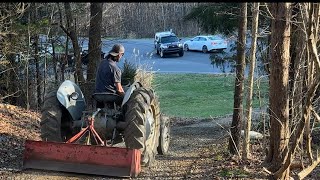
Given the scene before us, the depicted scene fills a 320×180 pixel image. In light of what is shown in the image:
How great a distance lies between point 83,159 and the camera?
26.6 ft

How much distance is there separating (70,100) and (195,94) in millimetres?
21414

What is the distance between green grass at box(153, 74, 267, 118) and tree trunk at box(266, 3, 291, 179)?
14408 mm

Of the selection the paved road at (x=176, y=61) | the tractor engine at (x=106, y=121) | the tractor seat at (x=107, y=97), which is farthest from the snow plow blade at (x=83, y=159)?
the paved road at (x=176, y=61)

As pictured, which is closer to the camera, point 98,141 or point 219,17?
point 98,141

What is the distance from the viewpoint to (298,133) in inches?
250

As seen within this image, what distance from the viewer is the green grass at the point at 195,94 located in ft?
81.4

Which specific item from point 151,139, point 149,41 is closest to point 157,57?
point 149,41

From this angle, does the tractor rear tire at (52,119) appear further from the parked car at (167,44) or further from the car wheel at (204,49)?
the car wheel at (204,49)

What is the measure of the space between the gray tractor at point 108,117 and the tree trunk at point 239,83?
6.13 feet

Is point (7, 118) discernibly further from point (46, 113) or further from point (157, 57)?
point (157, 57)

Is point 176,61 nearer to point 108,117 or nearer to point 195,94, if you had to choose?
point 195,94

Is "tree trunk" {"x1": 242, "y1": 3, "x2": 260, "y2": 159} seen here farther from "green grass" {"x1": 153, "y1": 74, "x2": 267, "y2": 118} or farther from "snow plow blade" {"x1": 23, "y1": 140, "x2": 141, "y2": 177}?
"green grass" {"x1": 153, "y1": 74, "x2": 267, "y2": 118}

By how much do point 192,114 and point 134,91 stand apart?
48.3 feet

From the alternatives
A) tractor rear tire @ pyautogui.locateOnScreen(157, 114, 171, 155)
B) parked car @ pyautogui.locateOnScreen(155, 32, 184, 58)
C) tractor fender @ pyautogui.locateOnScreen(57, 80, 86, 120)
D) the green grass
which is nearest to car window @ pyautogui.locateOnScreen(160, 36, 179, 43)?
parked car @ pyautogui.locateOnScreen(155, 32, 184, 58)
